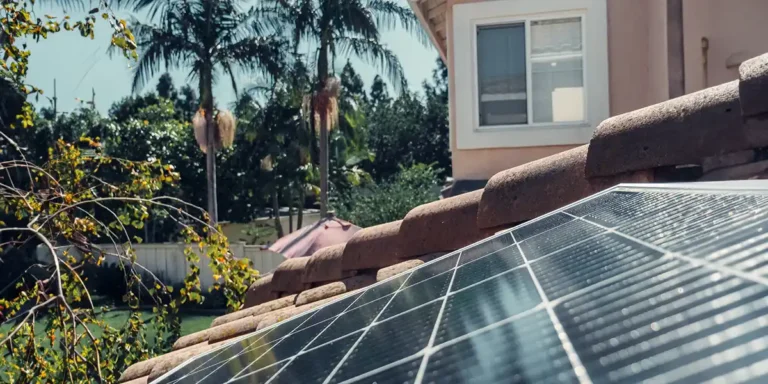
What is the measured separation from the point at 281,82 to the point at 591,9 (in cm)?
1927

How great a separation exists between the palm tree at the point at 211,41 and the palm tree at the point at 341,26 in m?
0.89

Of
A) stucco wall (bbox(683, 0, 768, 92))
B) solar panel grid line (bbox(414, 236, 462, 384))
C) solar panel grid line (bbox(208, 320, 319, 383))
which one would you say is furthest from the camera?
stucco wall (bbox(683, 0, 768, 92))

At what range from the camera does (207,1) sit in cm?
2667

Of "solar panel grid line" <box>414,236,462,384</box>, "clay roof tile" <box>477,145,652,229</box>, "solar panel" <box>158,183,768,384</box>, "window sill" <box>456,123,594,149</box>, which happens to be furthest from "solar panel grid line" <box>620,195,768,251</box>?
"window sill" <box>456,123,594,149</box>

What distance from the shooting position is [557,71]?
9.09 meters

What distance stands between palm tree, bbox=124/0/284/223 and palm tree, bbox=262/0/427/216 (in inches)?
35.2

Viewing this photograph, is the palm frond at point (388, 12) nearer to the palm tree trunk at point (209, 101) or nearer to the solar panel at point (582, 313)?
the palm tree trunk at point (209, 101)

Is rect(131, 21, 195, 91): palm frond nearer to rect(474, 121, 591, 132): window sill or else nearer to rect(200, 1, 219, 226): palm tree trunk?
rect(200, 1, 219, 226): palm tree trunk

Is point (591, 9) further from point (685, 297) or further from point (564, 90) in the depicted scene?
point (685, 297)

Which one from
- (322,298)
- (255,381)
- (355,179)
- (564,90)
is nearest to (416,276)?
(255,381)

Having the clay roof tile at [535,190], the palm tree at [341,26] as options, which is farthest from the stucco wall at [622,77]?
the palm tree at [341,26]

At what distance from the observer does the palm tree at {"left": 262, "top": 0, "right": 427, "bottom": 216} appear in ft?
85.4

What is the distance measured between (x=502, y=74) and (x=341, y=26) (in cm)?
1774

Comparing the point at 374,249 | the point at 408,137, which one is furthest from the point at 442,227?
the point at 408,137
